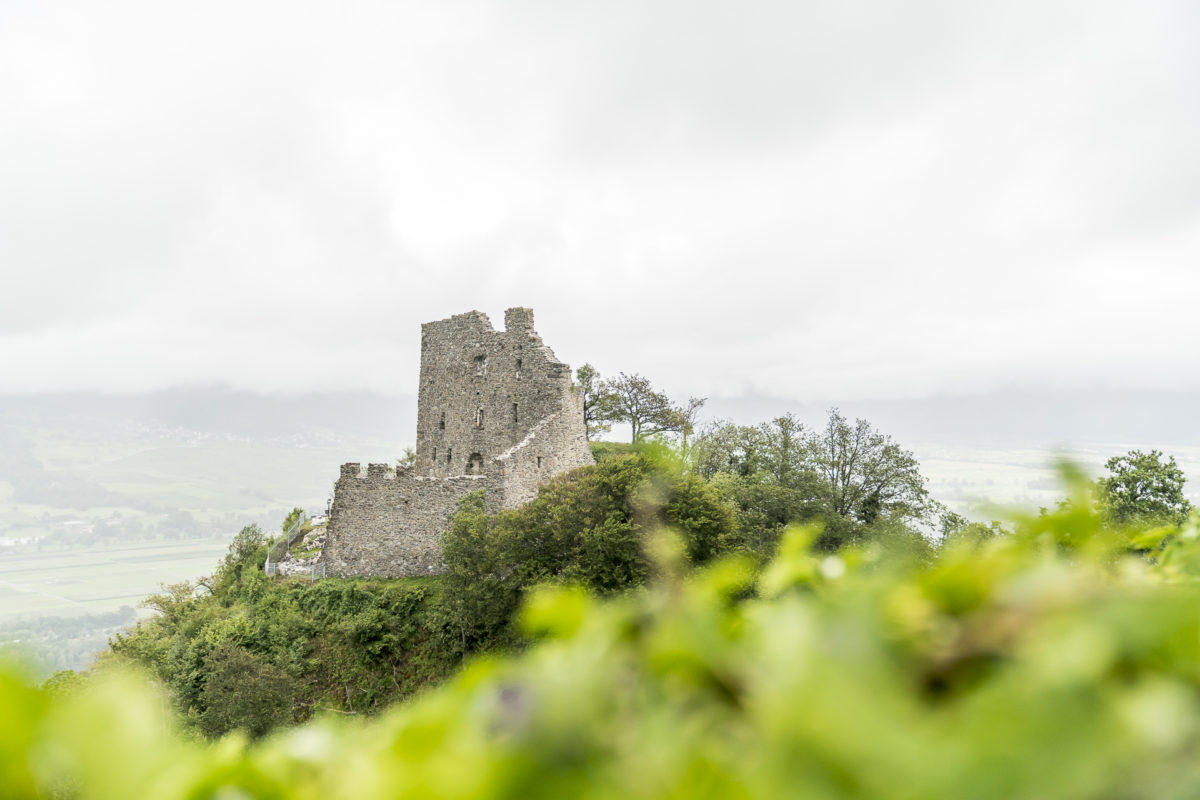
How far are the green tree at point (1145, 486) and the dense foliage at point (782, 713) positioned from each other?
25001 mm

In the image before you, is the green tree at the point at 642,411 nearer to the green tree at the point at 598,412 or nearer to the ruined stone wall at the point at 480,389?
the green tree at the point at 598,412

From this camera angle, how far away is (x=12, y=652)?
820 millimetres

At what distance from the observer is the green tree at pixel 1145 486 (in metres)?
19.8

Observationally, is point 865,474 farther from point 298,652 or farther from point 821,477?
point 298,652

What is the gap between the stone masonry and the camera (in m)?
17.7

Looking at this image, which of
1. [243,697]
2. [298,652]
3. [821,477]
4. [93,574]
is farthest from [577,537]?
[93,574]

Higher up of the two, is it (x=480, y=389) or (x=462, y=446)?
(x=480, y=389)

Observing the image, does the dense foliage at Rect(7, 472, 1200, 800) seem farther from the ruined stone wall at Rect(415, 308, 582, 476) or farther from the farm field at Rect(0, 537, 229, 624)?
the farm field at Rect(0, 537, 229, 624)

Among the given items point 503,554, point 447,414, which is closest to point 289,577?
point 447,414

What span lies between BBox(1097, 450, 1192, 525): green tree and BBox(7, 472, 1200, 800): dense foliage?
2500 centimetres

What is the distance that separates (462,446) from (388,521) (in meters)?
4.00

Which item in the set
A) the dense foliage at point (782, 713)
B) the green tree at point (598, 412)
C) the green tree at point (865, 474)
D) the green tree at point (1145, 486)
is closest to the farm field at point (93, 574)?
the green tree at point (598, 412)

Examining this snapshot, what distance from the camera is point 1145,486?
2103 cm

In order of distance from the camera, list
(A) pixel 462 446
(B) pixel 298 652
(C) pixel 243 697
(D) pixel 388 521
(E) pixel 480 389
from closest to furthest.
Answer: (C) pixel 243 697
(B) pixel 298 652
(D) pixel 388 521
(E) pixel 480 389
(A) pixel 462 446
